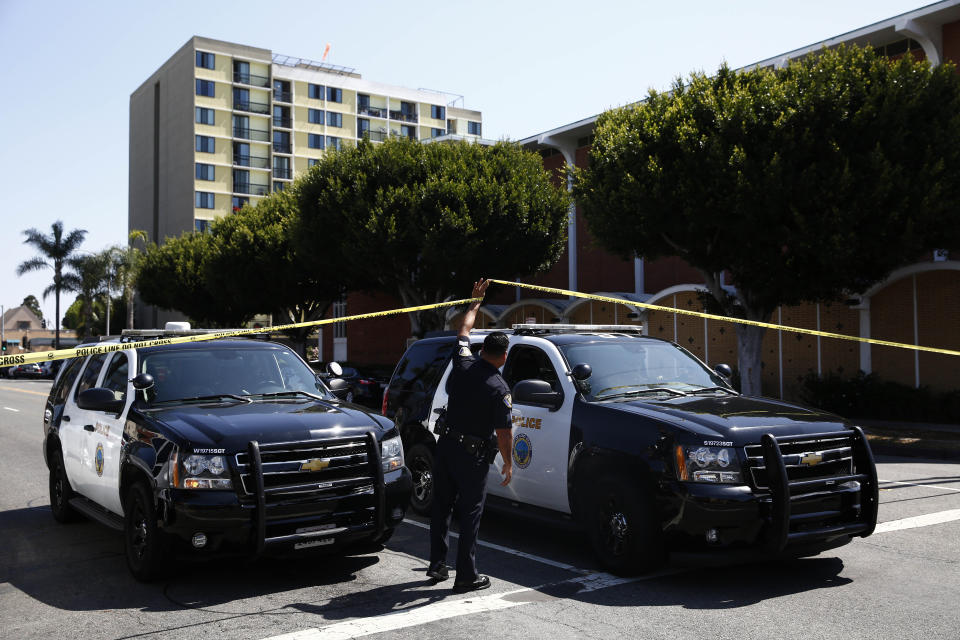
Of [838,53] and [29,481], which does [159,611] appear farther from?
[838,53]

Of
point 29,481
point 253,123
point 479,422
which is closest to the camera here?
point 479,422

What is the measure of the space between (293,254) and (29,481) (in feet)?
83.0

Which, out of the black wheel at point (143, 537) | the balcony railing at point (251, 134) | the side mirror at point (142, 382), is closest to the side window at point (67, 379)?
the side mirror at point (142, 382)

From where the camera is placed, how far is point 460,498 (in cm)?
595

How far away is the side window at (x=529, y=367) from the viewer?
24.2ft

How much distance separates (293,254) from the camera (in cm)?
3622

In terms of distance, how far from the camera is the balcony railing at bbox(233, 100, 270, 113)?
7419cm

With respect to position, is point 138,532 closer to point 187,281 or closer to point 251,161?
point 187,281

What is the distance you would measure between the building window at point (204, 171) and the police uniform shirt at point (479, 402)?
7142 centimetres

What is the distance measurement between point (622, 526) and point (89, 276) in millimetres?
72795

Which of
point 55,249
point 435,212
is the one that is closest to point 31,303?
point 55,249

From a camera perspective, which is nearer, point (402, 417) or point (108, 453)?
point (108, 453)

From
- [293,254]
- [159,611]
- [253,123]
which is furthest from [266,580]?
[253,123]

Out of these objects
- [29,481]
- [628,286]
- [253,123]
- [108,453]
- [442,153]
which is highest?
[253,123]
